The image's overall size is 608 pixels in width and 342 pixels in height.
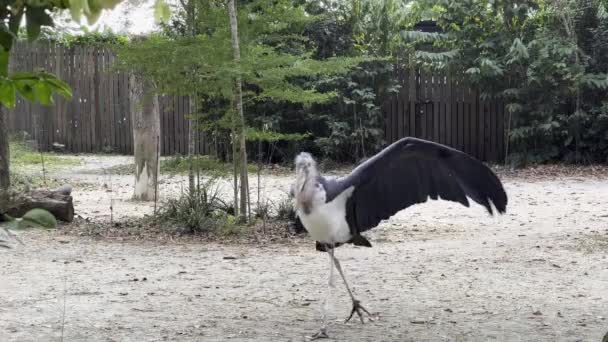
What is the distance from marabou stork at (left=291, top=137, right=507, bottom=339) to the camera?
5242 millimetres

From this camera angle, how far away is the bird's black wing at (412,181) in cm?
530

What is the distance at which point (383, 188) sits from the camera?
18.2 feet

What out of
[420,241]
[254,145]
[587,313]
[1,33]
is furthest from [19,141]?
[1,33]

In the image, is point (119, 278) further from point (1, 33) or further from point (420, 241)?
point (1, 33)

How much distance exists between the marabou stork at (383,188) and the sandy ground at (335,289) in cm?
62

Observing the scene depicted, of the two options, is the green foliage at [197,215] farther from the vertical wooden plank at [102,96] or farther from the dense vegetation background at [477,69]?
the vertical wooden plank at [102,96]

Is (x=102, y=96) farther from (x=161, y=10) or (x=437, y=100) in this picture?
(x=161, y=10)

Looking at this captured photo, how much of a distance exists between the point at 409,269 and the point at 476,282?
72 cm

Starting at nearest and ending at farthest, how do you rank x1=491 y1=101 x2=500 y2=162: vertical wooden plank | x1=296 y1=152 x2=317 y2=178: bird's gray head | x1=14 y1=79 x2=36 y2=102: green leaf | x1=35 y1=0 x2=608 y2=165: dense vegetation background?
x1=14 y1=79 x2=36 y2=102: green leaf < x1=296 y1=152 x2=317 y2=178: bird's gray head < x1=35 y1=0 x2=608 y2=165: dense vegetation background < x1=491 y1=101 x2=500 y2=162: vertical wooden plank

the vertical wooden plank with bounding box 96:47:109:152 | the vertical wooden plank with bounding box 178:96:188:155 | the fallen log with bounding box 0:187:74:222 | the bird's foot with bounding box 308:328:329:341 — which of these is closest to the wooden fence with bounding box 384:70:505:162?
the vertical wooden plank with bounding box 178:96:188:155

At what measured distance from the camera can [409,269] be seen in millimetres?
7441

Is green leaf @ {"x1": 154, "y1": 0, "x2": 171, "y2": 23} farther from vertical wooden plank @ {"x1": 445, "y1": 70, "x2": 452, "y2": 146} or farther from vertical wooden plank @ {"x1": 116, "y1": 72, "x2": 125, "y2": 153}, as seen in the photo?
vertical wooden plank @ {"x1": 116, "y1": 72, "x2": 125, "y2": 153}

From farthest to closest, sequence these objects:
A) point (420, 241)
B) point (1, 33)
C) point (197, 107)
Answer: point (197, 107) < point (420, 241) < point (1, 33)

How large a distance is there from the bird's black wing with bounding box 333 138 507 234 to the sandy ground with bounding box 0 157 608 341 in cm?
75
